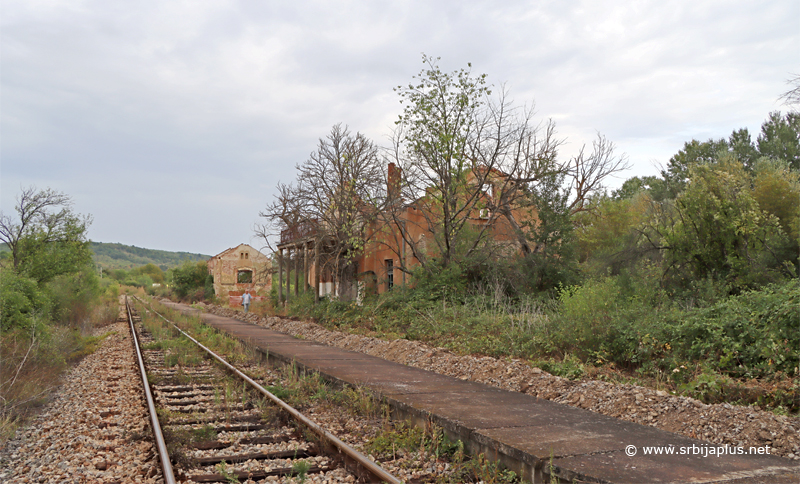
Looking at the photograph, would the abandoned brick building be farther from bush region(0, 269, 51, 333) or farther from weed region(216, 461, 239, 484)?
weed region(216, 461, 239, 484)

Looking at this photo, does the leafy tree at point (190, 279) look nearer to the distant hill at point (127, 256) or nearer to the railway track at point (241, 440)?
the railway track at point (241, 440)

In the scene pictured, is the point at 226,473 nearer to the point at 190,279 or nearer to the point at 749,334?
the point at 749,334

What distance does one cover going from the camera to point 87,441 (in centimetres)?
654

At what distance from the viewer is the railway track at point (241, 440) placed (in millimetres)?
5203

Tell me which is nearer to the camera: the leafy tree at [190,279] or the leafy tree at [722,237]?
the leafy tree at [722,237]

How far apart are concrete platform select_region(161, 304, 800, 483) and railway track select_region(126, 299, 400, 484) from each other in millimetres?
1228

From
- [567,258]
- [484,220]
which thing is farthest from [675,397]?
[484,220]

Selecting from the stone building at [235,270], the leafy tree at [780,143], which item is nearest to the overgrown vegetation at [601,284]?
the leafy tree at [780,143]

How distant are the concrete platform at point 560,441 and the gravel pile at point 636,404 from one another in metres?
0.28

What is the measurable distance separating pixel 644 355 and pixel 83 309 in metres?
26.4

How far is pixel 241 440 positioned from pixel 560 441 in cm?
366

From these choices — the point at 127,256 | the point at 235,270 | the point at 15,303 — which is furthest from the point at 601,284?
the point at 127,256

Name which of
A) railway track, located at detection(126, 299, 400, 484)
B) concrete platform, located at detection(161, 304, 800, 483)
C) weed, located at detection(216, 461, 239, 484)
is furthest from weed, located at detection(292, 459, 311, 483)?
concrete platform, located at detection(161, 304, 800, 483)

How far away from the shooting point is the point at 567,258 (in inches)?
739
